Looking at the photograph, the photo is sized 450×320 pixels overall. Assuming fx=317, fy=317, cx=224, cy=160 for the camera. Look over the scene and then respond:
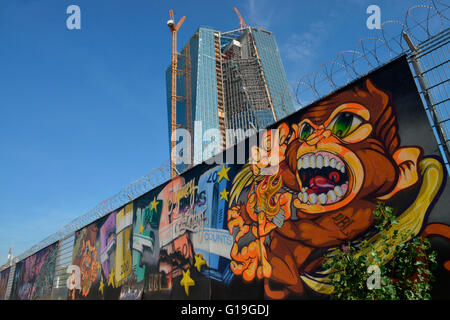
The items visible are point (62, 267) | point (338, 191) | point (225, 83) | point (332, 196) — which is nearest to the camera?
point (338, 191)

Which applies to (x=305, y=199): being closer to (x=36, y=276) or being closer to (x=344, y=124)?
(x=344, y=124)

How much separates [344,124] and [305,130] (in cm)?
128

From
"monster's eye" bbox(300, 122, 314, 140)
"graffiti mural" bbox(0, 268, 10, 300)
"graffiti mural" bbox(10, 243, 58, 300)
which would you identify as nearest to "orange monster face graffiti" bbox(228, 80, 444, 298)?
"monster's eye" bbox(300, 122, 314, 140)

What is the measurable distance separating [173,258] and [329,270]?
7604mm

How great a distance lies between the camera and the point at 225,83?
106688 millimetres

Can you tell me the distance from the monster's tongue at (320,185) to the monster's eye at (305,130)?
1.33m

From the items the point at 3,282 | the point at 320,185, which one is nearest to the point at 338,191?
the point at 320,185

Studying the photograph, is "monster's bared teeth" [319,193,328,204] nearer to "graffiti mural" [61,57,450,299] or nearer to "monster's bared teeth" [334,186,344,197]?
"graffiti mural" [61,57,450,299]

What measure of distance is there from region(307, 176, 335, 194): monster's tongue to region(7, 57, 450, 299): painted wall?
28 millimetres

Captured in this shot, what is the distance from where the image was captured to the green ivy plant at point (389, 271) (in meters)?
5.67

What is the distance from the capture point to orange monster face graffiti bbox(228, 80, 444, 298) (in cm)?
729

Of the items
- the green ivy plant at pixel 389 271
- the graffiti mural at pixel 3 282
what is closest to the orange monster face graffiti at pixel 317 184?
the green ivy plant at pixel 389 271

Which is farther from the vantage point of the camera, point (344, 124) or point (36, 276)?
point (36, 276)
